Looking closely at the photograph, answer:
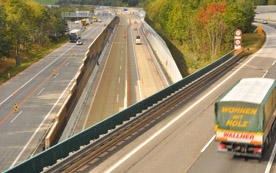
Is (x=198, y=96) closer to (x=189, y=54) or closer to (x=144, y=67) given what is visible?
(x=144, y=67)

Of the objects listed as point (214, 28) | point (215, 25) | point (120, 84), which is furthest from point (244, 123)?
point (214, 28)

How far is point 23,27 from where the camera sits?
3354 inches

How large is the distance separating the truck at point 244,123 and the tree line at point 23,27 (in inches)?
2297

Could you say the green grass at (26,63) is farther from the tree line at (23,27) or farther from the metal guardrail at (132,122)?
the metal guardrail at (132,122)

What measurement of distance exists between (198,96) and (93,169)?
15.3 metres

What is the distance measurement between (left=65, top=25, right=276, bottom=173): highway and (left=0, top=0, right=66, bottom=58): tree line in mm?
51569

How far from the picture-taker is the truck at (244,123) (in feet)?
57.9

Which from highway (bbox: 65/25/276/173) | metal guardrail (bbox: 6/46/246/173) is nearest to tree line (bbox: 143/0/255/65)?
metal guardrail (bbox: 6/46/246/173)

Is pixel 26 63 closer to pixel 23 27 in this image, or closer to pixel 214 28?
pixel 23 27

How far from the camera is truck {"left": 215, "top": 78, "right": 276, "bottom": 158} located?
17656 mm

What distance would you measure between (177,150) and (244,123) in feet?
14.0

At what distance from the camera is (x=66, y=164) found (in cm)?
1789

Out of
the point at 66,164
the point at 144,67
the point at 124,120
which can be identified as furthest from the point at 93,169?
the point at 144,67

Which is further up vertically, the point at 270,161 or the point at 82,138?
the point at 82,138
